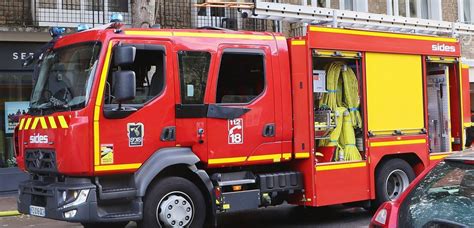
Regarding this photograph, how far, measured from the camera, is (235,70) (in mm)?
7707

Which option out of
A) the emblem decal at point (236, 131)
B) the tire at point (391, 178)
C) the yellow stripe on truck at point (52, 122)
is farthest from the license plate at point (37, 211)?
the tire at point (391, 178)

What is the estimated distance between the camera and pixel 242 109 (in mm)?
7555

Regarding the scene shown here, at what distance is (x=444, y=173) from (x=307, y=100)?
407cm

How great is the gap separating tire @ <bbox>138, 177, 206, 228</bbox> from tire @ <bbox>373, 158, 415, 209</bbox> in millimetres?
3182

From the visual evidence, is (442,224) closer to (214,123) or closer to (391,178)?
(214,123)

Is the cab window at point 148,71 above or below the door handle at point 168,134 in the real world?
above

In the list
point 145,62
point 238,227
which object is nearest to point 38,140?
point 145,62

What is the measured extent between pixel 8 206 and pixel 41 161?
6.07m

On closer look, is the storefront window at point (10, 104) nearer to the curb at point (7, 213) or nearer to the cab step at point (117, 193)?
the curb at point (7, 213)

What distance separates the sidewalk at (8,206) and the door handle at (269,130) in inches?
239

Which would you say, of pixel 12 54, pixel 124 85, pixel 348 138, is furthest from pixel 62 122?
pixel 12 54

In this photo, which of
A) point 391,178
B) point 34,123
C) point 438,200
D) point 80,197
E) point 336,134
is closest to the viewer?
point 438,200

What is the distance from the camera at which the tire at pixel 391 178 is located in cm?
896

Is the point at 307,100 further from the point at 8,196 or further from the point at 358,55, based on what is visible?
the point at 8,196
